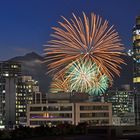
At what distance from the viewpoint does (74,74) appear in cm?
9006

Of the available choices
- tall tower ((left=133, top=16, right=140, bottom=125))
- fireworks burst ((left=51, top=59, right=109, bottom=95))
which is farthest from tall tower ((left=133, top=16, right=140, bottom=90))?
fireworks burst ((left=51, top=59, right=109, bottom=95))

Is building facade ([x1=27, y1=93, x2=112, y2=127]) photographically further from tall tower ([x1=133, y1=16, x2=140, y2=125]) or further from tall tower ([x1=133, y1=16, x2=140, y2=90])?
tall tower ([x1=133, y1=16, x2=140, y2=90])

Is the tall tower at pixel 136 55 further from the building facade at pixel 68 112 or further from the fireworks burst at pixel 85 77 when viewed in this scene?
the fireworks burst at pixel 85 77

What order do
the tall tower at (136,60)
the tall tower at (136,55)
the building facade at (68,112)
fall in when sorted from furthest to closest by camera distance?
the tall tower at (136,55) → the tall tower at (136,60) → the building facade at (68,112)

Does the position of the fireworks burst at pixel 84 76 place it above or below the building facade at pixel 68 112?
above

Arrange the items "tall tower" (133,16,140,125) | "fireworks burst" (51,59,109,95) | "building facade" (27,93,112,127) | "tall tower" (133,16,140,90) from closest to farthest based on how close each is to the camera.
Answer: "fireworks burst" (51,59,109,95)
"building facade" (27,93,112,127)
"tall tower" (133,16,140,125)
"tall tower" (133,16,140,90)

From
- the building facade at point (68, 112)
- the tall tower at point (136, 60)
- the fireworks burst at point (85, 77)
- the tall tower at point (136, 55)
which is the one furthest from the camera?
the tall tower at point (136, 55)

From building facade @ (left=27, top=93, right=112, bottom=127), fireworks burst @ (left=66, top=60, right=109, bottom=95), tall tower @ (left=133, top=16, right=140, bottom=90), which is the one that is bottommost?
building facade @ (left=27, top=93, right=112, bottom=127)

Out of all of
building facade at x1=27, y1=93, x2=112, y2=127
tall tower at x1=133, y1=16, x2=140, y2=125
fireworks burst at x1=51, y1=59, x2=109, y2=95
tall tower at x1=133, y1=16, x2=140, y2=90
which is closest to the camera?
fireworks burst at x1=51, y1=59, x2=109, y2=95

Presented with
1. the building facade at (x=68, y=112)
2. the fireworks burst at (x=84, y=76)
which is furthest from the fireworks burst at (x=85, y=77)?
the building facade at (x=68, y=112)

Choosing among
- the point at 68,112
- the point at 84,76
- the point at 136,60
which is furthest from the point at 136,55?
the point at 84,76

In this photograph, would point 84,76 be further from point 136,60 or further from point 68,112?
point 136,60

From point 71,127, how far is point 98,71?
22.9 meters

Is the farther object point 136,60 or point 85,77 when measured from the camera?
point 136,60
